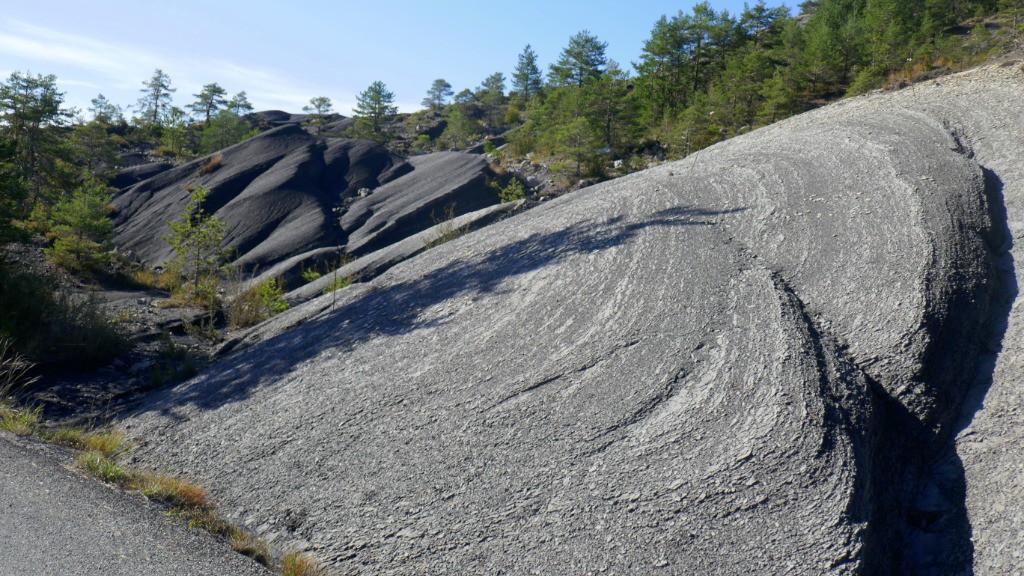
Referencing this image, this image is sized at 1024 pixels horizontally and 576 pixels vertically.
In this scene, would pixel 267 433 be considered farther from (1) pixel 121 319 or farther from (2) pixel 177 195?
(2) pixel 177 195

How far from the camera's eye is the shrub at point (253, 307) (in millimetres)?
9500

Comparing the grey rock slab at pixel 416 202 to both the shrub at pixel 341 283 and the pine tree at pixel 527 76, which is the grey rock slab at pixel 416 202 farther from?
the pine tree at pixel 527 76

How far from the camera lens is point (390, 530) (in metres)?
3.68

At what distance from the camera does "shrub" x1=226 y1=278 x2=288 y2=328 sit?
31.2 feet

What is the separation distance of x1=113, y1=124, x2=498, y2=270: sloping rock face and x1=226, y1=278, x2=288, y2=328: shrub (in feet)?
19.6

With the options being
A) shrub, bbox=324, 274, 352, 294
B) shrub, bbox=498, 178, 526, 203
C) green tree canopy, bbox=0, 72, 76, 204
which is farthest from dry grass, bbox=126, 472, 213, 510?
green tree canopy, bbox=0, 72, 76, 204

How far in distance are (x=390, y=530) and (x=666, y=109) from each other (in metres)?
25.6

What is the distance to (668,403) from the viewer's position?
13.6 feet

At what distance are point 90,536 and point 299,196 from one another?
18876 millimetres

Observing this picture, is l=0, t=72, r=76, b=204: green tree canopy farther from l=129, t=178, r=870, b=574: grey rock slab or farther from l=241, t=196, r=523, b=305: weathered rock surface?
l=129, t=178, r=870, b=574: grey rock slab

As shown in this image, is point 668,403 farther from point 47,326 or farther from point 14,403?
point 47,326

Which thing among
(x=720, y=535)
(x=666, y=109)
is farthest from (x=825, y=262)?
(x=666, y=109)

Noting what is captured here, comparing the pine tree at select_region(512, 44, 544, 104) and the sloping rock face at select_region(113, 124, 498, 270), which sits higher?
the pine tree at select_region(512, 44, 544, 104)

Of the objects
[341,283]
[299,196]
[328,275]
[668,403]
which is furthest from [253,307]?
[299,196]
